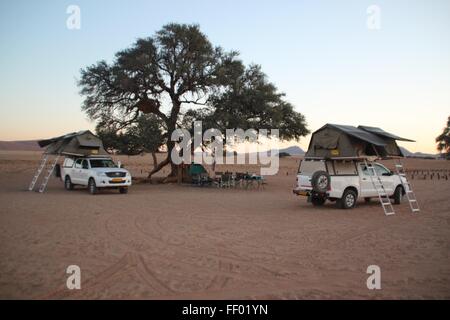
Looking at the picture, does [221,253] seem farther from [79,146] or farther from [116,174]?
[79,146]

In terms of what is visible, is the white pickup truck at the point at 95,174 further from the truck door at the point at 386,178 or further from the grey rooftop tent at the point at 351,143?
the truck door at the point at 386,178

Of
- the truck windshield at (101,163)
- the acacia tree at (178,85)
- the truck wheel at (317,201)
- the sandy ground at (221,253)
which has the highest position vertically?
the acacia tree at (178,85)

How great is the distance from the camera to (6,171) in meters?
38.5

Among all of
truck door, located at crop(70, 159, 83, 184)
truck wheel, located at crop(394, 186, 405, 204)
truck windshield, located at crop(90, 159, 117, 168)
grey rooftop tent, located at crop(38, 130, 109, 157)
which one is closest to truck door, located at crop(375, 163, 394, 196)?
truck wheel, located at crop(394, 186, 405, 204)

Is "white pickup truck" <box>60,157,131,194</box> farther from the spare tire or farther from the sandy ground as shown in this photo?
the spare tire

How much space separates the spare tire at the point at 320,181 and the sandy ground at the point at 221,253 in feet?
2.68

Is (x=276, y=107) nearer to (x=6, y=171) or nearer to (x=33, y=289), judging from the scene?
(x=33, y=289)

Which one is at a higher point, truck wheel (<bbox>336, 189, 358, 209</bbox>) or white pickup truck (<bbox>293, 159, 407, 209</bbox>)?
white pickup truck (<bbox>293, 159, 407, 209</bbox>)

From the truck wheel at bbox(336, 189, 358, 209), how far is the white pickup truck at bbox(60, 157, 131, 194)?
1077 centimetres

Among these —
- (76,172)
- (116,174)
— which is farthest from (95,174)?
(76,172)

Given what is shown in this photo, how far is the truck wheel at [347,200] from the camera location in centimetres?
1474

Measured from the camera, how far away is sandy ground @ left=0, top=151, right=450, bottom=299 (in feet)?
19.6

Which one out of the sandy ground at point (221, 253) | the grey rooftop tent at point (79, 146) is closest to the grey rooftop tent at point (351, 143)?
the sandy ground at point (221, 253)
